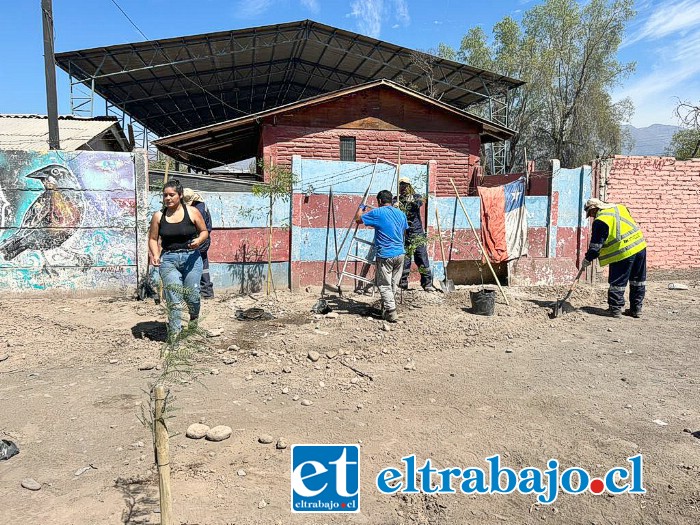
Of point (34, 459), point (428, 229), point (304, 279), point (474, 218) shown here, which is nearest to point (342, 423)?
point (34, 459)

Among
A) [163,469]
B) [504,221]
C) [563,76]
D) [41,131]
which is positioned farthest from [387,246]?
[563,76]

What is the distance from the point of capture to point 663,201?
10195 millimetres

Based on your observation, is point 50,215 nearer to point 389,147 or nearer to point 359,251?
point 359,251

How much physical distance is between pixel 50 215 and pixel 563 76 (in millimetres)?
23947

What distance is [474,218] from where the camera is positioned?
9016mm

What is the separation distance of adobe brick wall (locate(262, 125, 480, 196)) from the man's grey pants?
5.94m

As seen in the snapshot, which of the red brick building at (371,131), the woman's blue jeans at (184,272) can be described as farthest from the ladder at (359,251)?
the red brick building at (371,131)

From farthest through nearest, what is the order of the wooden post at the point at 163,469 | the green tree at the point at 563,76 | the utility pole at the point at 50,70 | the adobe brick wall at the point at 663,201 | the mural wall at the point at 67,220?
the green tree at the point at 563,76, the adobe brick wall at the point at 663,201, the utility pole at the point at 50,70, the mural wall at the point at 67,220, the wooden post at the point at 163,469

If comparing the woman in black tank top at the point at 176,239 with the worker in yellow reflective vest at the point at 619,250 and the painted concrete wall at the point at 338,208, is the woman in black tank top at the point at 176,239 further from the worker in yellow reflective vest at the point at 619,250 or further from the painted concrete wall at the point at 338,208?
the worker in yellow reflective vest at the point at 619,250

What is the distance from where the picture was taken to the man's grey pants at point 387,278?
6277mm

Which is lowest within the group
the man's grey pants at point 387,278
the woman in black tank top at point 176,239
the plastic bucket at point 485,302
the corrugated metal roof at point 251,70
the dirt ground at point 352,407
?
the dirt ground at point 352,407

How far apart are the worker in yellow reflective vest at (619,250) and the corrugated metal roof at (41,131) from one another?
9.32 metres

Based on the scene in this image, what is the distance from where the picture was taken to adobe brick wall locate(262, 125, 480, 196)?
38.5 ft

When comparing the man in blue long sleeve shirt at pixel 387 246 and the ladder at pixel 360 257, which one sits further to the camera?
the ladder at pixel 360 257
